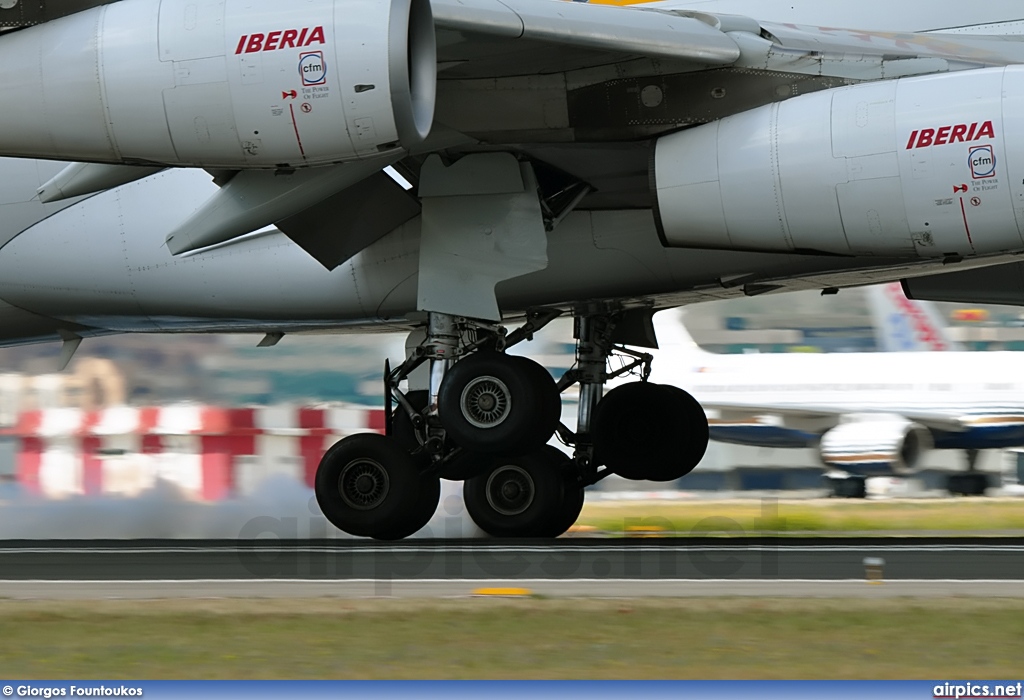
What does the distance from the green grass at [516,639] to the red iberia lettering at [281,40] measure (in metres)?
3.09

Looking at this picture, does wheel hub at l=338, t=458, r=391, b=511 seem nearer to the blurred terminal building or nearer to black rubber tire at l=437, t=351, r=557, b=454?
black rubber tire at l=437, t=351, r=557, b=454

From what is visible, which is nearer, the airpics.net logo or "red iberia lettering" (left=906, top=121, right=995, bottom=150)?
the airpics.net logo

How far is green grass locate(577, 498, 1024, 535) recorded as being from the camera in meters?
16.8

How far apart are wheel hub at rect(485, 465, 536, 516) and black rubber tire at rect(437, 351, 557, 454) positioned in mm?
2588

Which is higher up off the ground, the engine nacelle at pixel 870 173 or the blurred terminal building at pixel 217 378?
the engine nacelle at pixel 870 173

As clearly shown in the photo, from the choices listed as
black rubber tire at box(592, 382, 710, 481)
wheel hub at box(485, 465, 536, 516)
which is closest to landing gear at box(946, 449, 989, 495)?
black rubber tire at box(592, 382, 710, 481)

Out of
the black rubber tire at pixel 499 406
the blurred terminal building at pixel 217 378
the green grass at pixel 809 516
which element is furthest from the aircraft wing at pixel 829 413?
the black rubber tire at pixel 499 406

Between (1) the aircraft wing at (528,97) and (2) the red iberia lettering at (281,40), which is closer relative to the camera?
(2) the red iberia lettering at (281,40)

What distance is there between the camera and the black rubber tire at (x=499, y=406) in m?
10.8

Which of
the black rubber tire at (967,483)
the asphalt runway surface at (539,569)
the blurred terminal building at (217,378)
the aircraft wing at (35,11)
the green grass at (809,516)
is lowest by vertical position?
the green grass at (809,516)

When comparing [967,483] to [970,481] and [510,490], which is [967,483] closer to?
[970,481]

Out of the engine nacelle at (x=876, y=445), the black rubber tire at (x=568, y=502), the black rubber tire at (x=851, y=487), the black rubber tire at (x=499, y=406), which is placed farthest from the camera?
the engine nacelle at (x=876, y=445)

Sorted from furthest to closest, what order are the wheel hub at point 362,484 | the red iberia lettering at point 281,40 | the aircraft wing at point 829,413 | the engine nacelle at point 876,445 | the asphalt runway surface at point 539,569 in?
the aircraft wing at point 829,413, the engine nacelle at point 876,445, the wheel hub at point 362,484, the red iberia lettering at point 281,40, the asphalt runway surface at point 539,569

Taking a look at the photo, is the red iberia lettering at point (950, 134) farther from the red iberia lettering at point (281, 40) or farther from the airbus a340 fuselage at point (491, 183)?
the red iberia lettering at point (281, 40)
